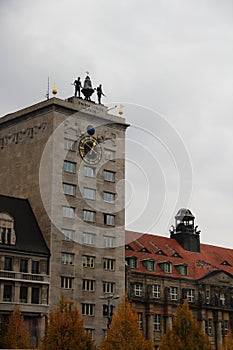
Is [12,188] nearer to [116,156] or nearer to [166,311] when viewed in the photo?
[116,156]

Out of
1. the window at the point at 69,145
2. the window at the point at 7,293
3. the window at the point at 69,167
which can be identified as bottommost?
the window at the point at 7,293

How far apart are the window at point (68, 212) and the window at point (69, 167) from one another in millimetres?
5717

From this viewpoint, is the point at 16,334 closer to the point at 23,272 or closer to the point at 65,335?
the point at 65,335

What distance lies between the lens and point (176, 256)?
440 ft

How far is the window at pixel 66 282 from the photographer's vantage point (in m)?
107

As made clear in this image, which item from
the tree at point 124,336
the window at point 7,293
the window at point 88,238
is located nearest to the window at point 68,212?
the window at point 88,238

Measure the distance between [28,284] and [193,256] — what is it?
43923mm

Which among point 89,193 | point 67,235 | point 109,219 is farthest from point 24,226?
point 109,219

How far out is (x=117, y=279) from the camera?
372ft

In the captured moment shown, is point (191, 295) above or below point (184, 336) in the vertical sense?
above

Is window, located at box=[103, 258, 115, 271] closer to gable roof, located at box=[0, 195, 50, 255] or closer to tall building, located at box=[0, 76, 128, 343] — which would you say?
tall building, located at box=[0, 76, 128, 343]

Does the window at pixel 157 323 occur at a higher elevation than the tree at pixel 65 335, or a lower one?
higher

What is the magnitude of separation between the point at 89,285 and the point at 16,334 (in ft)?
64.2

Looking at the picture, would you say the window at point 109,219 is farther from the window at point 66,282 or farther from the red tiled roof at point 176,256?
the window at point 66,282
